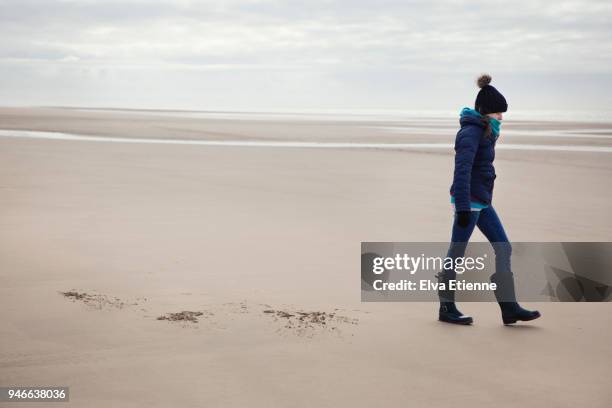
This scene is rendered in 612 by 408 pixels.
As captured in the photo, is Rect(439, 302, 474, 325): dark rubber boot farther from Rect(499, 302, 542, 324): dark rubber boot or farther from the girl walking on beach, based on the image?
Rect(499, 302, 542, 324): dark rubber boot

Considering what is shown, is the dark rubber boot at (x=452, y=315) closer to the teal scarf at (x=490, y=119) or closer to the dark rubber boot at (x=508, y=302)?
the dark rubber boot at (x=508, y=302)

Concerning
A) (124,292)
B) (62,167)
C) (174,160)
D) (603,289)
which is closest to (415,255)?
(603,289)

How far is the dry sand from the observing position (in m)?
4.82

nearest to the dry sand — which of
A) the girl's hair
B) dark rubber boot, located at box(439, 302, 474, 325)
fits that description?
dark rubber boot, located at box(439, 302, 474, 325)

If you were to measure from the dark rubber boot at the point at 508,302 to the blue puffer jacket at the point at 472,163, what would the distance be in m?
0.64

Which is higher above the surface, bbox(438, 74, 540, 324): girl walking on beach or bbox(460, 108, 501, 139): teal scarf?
bbox(460, 108, 501, 139): teal scarf

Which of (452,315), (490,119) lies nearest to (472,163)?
(490,119)

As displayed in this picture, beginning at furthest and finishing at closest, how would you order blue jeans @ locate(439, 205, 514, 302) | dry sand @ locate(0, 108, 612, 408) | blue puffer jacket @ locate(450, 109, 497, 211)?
blue jeans @ locate(439, 205, 514, 302) → blue puffer jacket @ locate(450, 109, 497, 211) → dry sand @ locate(0, 108, 612, 408)

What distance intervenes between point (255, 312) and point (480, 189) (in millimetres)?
2103

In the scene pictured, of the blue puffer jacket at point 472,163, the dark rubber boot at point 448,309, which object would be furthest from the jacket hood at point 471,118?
the dark rubber boot at point 448,309

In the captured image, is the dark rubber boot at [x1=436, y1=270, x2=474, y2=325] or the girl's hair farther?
the dark rubber boot at [x1=436, y1=270, x2=474, y2=325]

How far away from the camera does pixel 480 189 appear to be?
6031 mm

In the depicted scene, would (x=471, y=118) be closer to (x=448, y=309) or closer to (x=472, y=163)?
(x=472, y=163)

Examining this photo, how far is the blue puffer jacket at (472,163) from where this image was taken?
5.85 meters
